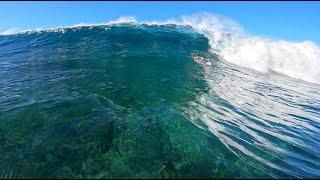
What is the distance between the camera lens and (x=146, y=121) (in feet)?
28.0

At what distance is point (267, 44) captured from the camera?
1008 inches

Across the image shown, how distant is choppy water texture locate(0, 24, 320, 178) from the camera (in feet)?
22.9

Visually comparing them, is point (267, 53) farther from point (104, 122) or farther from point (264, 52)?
point (104, 122)

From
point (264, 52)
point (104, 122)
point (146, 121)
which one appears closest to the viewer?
point (104, 122)

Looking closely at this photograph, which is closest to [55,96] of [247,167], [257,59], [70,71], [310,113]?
[70,71]

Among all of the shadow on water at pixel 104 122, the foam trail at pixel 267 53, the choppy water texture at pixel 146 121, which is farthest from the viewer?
the foam trail at pixel 267 53

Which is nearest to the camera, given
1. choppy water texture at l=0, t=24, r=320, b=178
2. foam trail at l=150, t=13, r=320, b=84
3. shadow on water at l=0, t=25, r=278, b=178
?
shadow on water at l=0, t=25, r=278, b=178

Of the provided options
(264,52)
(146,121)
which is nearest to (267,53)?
(264,52)

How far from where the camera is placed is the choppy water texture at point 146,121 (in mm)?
6973

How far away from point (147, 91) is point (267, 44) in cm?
1633

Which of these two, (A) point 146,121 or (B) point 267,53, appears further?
(B) point 267,53

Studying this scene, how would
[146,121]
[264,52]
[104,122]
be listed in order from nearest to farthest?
[104,122], [146,121], [264,52]

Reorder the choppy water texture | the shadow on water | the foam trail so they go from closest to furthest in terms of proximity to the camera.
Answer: the shadow on water < the choppy water texture < the foam trail

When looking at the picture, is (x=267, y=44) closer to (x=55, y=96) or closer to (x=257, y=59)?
(x=257, y=59)
